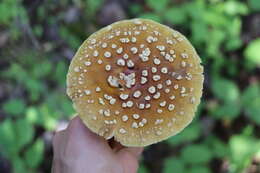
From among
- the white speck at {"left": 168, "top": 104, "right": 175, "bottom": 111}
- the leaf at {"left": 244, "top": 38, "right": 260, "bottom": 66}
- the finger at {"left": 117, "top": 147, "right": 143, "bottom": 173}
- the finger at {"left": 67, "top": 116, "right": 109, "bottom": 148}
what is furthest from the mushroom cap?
the leaf at {"left": 244, "top": 38, "right": 260, "bottom": 66}

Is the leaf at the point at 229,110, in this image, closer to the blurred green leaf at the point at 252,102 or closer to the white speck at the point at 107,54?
the blurred green leaf at the point at 252,102

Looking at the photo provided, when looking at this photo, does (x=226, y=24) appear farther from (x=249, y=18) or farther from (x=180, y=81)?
(x=180, y=81)

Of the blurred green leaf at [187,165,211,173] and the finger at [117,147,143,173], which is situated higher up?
the finger at [117,147,143,173]

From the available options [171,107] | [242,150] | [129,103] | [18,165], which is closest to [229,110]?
[242,150]

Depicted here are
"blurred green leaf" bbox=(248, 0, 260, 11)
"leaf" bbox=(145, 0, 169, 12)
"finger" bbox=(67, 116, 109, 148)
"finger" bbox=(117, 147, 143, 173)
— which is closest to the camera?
"finger" bbox=(67, 116, 109, 148)

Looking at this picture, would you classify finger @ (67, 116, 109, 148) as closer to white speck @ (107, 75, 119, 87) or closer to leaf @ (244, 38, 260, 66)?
white speck @ (107, 75, 119, 87)

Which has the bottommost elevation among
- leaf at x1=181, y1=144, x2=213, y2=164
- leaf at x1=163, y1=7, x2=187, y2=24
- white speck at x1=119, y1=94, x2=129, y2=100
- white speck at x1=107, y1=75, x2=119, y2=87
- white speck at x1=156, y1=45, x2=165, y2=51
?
leaf at x1=181, y1=144, x2=213, y2=164

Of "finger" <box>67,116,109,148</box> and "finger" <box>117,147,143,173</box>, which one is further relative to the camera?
"finger" <box>117,147,143,173</box>
